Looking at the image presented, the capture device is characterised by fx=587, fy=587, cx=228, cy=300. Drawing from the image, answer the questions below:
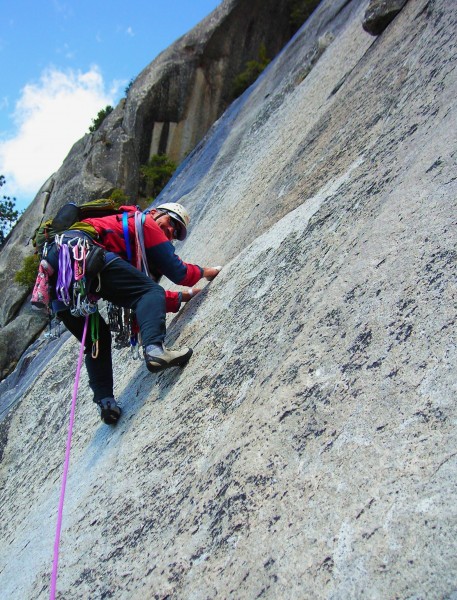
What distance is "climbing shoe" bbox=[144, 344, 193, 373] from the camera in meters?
3.76

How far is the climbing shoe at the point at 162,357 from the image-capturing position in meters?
3.76

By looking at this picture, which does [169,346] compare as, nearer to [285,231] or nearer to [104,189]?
[285,231]

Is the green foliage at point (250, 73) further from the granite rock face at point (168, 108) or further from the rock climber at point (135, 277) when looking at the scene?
the rock climber at point (135, 277)

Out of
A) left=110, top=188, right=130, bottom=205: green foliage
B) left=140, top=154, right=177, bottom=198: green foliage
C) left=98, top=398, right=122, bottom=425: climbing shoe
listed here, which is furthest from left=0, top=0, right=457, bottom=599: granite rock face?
left=140, top=154, right=177, bottom=198: green foliage

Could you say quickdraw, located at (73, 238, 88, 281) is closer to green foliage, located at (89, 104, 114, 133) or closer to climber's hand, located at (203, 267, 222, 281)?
climber's hand, located at (203, 267, 222, 281)

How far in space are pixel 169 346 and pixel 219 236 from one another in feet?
7.52

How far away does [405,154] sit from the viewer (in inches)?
145

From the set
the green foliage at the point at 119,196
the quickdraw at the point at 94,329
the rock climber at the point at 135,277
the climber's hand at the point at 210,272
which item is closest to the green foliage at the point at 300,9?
the green foliage at the point at 119,196

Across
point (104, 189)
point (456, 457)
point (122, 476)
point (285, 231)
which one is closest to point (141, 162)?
point (104, 189)

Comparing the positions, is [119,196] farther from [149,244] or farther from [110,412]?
[110,412]

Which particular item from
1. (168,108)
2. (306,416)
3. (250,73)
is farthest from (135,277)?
(250,73)

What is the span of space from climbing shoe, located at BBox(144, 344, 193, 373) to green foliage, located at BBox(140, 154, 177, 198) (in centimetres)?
1557

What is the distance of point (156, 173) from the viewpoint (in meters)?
18.9

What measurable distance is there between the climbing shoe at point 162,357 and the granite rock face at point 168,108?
14736mm
